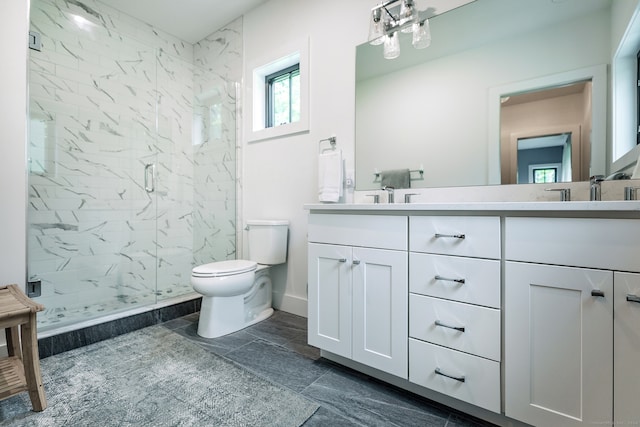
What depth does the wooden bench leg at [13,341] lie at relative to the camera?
1453mm

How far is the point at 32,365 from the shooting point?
1.23 metres

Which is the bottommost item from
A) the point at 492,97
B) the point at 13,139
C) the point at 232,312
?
the point at 232,312

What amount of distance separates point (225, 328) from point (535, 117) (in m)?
2.18

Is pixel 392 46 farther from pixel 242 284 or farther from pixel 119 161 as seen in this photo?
pixel 119 161

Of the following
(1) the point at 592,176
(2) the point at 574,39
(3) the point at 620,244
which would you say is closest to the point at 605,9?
(2) the point at 574,39

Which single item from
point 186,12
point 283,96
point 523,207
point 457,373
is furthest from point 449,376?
point 186,12

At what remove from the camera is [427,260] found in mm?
1228

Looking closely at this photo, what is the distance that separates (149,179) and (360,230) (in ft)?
6.88

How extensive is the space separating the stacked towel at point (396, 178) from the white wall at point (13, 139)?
216 cm

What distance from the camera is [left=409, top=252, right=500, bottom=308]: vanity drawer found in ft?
3.55

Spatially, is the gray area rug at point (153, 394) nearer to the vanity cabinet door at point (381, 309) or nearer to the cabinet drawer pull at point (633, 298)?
the vanity cabinet door at point (381, 309)

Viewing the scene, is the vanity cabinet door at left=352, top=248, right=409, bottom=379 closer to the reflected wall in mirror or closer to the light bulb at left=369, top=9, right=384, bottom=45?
the reflected wall in mirror

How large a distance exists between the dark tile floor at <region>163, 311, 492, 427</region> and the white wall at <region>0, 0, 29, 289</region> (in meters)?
0.99

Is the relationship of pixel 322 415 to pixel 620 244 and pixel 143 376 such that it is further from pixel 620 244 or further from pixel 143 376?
pixel 620 244
